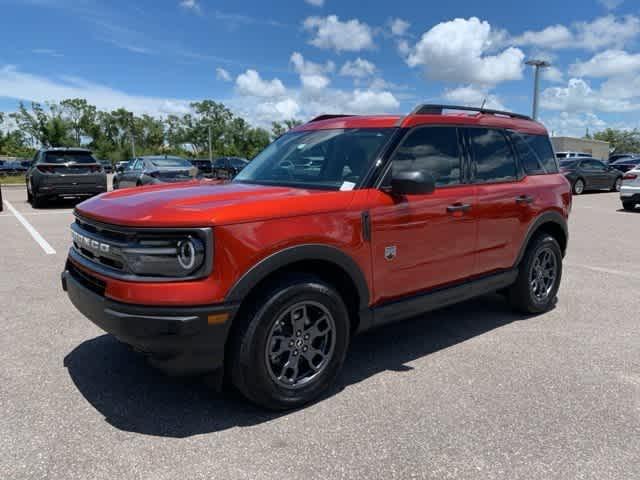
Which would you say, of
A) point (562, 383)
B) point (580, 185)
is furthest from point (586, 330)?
point (580, 185)

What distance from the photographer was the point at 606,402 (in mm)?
3160

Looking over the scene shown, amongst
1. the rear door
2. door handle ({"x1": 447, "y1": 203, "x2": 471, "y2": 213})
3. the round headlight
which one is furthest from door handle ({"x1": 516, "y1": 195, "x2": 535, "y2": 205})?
the round headlight

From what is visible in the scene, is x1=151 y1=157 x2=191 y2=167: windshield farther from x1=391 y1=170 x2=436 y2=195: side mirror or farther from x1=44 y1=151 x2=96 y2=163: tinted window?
x1=391 y1=170 x2=436 y2=195: side mirror

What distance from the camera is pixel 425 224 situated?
3572 millimetres

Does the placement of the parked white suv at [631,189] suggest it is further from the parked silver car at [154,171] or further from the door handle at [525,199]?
the parked silver car at [154,171]

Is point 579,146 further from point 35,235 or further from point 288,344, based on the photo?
point 288,344

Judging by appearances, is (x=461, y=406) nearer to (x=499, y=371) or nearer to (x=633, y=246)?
(x=499, y=371)

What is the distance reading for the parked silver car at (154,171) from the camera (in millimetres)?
13531

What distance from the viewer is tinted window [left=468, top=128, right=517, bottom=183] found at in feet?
13.6

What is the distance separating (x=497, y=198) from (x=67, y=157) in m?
13.6

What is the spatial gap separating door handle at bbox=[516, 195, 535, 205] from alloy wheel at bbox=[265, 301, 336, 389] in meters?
2.24

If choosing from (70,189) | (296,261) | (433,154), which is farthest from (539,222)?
(70,189)

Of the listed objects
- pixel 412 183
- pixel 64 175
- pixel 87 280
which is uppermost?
pixel 412 183

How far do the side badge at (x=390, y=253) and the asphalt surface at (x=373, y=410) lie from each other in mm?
851
